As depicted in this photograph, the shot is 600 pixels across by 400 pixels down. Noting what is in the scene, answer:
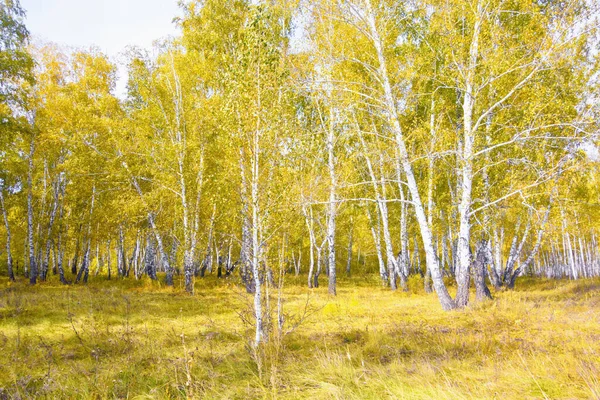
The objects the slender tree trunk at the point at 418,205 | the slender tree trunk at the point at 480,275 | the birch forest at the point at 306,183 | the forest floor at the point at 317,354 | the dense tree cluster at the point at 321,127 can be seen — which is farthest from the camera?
the slender tree trunk at the point at 480,275

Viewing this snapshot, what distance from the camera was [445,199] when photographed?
1766 centimetres

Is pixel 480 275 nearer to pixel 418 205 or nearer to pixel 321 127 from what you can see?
pixel 418 205

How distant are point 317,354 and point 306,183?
406 inches

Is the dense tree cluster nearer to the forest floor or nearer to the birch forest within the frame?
the birch forest

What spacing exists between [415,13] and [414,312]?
9.37 m

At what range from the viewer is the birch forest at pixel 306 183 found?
477 cm

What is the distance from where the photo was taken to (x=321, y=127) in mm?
14500

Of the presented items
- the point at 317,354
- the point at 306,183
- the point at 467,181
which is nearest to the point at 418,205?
the point at 467,181

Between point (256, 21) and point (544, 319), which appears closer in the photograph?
point (256, 21)

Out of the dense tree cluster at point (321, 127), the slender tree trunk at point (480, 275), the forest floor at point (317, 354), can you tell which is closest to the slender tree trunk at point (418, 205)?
the dense tree cluster at point (321, 127)

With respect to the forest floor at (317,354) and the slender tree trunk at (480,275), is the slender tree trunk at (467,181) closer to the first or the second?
the forest floor at (317,354)

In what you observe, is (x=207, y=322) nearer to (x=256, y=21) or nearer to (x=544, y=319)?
(x=256, y=21)

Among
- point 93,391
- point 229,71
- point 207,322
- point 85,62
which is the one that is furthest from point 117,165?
point 93,391

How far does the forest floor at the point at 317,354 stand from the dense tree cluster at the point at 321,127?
1.17 m
